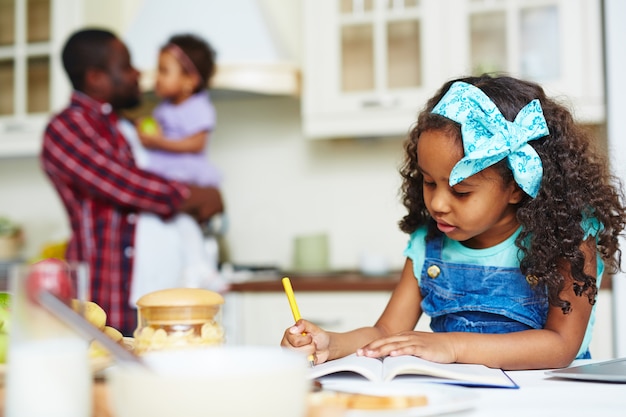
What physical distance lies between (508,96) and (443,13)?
1.45 metres

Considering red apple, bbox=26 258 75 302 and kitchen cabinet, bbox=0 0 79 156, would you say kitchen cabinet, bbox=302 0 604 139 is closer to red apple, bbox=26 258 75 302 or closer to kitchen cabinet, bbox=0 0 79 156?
kitchen cabinet, bbox=0 0 79 156

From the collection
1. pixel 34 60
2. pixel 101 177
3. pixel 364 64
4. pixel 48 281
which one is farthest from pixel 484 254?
pixel 34 60

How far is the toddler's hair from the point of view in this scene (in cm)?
264

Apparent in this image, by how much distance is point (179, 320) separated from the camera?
787mm

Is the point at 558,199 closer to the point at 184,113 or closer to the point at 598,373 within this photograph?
the point at 598,373

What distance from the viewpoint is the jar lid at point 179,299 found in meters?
0.78

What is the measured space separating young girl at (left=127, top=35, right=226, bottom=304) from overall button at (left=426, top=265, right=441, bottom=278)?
49.9 inches

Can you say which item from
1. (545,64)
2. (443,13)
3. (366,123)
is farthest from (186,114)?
(545,64)

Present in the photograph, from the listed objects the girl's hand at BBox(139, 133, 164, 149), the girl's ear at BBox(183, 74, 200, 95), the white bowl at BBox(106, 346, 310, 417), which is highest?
the girl's ear at BBox(183, 74, 200, 95)

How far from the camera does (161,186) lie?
2.37 meters

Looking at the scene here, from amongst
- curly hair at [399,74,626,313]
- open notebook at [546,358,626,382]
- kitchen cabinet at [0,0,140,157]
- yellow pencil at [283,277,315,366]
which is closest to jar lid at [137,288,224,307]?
yellow pencil at [283,277,315,366]

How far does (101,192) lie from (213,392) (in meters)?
1.90

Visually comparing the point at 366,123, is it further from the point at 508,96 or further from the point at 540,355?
the point at 540,355

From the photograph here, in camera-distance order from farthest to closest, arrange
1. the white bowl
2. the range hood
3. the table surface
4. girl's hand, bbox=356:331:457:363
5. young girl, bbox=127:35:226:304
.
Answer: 1. the range hood
2. young girl, bbox=127:35:226:304
3. girl's hand, bbox=356:331:457:363
4. the table surface
5. the white bowl
